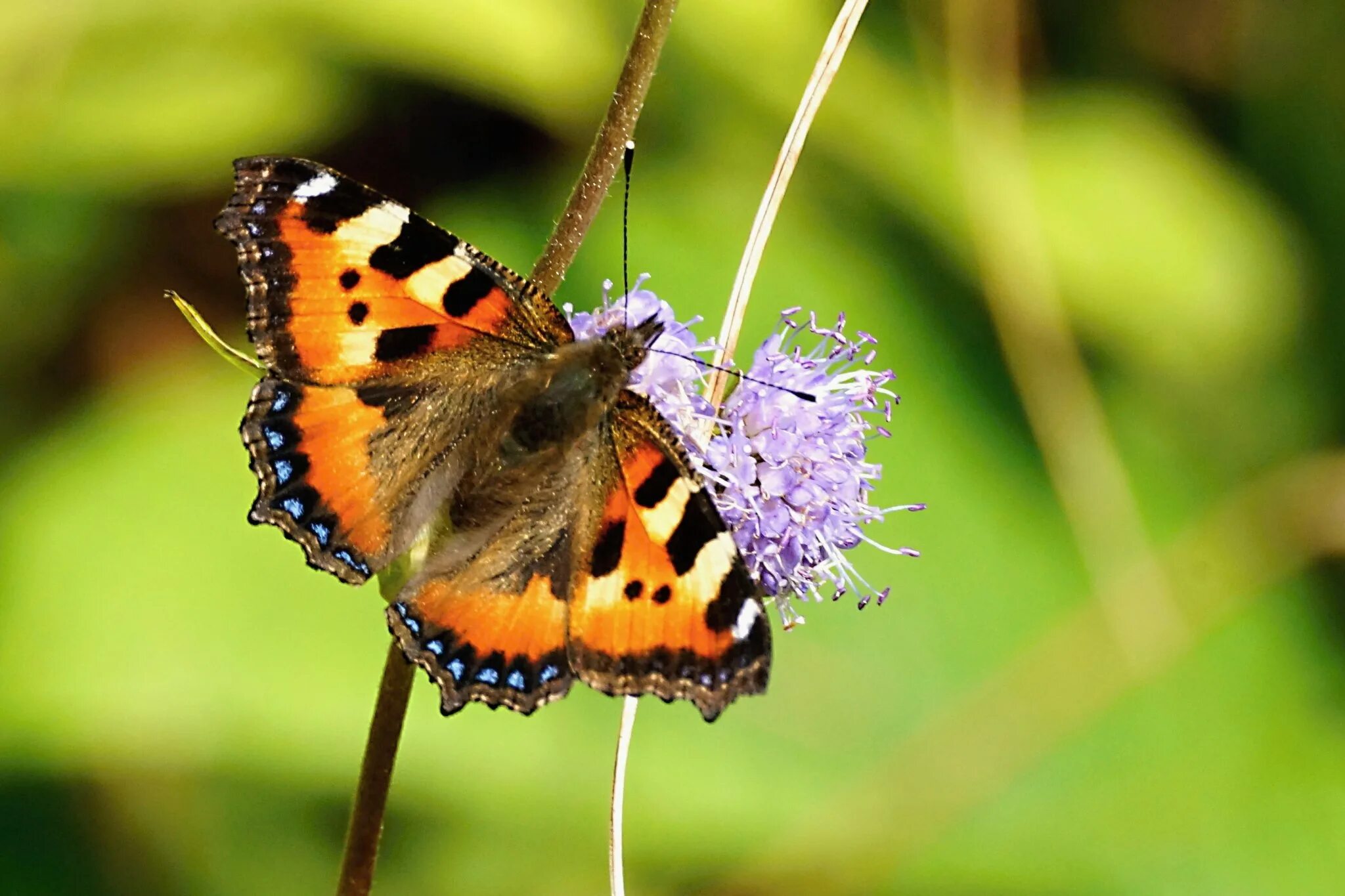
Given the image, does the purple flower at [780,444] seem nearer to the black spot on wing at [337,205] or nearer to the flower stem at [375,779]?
the black spot on wing at [337,205]

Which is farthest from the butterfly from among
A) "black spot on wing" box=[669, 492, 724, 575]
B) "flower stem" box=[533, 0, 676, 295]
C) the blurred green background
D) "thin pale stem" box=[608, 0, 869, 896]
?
the blurred green background

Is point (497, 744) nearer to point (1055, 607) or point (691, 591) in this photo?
point (691, 591)

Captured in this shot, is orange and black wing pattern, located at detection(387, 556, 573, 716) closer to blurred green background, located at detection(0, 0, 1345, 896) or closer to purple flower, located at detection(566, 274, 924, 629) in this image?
purple flower, located at detection(566, 274, 924, 629)

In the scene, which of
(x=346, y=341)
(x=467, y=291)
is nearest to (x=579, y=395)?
(x=467, y=291)

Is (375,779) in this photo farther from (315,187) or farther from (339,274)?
(315,187)

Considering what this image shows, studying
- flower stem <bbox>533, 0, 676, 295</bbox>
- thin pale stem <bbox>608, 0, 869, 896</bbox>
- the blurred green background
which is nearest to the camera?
flower stem <bbox>533, 0, 676, 295</bbox>
